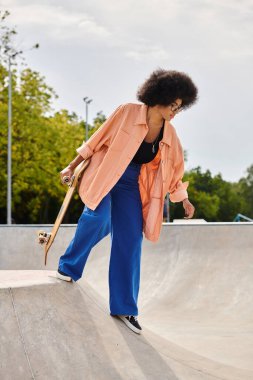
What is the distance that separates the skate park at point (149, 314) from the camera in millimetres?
4910

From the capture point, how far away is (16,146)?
35.1m

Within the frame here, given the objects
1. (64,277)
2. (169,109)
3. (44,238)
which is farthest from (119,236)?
(169,109)

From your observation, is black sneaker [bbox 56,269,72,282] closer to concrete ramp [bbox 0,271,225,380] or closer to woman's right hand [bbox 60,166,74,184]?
concrete ramp [bbox 0,271,225,380]

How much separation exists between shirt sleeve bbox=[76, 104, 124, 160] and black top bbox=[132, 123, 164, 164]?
0.83ft

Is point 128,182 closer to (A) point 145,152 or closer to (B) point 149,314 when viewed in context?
(A) point 145,152

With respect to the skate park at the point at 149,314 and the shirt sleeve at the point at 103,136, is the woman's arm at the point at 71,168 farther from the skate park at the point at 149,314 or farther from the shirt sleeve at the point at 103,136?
the skate park at the point at 149,314

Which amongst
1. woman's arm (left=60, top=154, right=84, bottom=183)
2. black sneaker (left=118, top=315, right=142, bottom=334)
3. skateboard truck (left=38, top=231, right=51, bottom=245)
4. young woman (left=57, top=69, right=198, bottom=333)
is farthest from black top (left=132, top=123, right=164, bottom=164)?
black sneaker (left=118, top=315, right=142, bottom=334)

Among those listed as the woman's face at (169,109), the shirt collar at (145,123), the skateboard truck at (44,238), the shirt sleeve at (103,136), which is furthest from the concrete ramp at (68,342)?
the woman's face at (169,109)

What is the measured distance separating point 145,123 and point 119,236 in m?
0.90

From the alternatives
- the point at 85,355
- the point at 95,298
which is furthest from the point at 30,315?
the point at 95,298

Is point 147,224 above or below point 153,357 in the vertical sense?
above

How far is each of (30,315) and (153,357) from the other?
100 centimetres

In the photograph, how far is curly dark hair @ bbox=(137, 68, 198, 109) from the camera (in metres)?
5.52

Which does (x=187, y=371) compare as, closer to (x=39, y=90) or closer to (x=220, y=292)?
(x=220, y=292)
